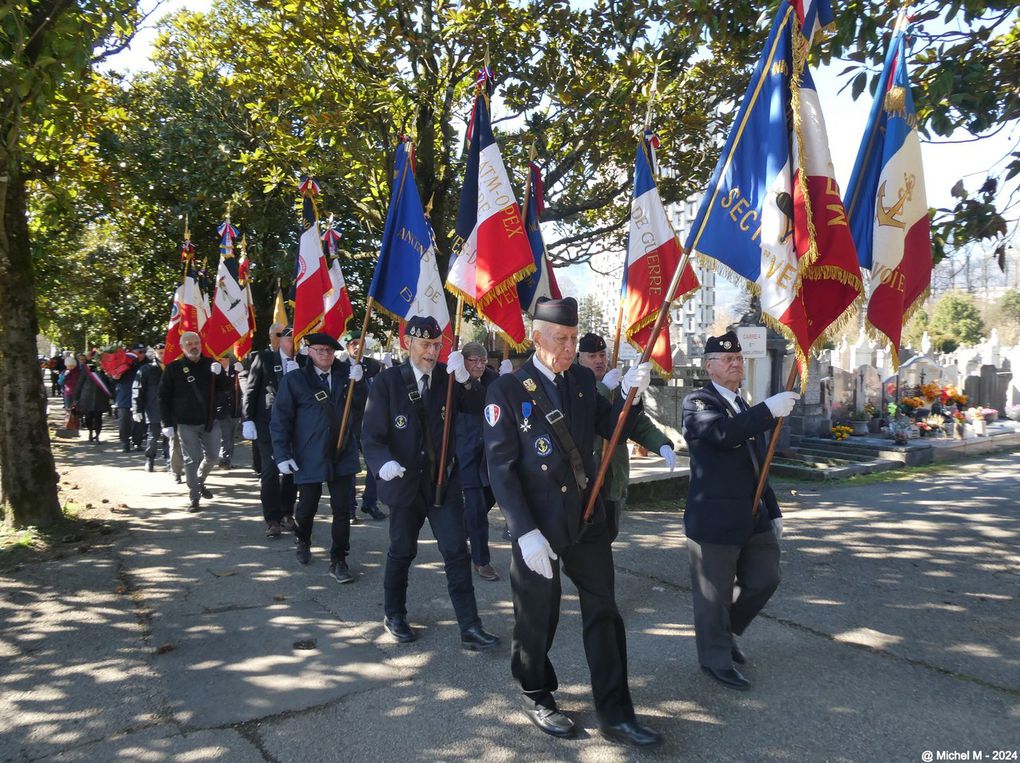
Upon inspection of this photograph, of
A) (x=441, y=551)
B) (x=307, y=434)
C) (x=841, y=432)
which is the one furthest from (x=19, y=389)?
(x=841, y=432)

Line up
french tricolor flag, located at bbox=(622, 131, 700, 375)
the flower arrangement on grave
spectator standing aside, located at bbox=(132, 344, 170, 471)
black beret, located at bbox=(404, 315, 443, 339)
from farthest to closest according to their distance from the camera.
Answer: the flower arrangement on grave < spectator standing aside, located at bbox=(132, 344, 170, 471) < french tricolor flag, located at bbox=(622, 131, 700, 375) < black beret, located at bbox=(404, 315, 443, 339)

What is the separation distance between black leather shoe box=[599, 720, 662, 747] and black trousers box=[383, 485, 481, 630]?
4.52 ft

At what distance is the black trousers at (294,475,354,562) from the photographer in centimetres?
594

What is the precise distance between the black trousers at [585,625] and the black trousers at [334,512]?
263 cm

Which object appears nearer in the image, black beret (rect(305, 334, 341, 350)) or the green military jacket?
the green military jacket

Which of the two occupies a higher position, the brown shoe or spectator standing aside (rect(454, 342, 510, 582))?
spectator standing aside (rect(454, 342, 510, 582))

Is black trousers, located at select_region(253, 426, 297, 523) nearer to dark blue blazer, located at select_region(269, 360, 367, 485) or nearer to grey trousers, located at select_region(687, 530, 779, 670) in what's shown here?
dark blue blazer, located at select_region(269, 360, 367, 485)

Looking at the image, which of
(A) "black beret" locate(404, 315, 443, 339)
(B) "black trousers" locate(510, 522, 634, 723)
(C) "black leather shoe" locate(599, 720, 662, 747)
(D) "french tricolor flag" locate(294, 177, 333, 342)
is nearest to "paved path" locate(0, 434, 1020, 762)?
(C) "black leather shoe" locate(599, 720, 662, 747)

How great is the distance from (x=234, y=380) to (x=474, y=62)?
6001 millimetres

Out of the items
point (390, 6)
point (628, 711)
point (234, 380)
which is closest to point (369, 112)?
point (390, 6)

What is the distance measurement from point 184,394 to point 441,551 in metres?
5.21

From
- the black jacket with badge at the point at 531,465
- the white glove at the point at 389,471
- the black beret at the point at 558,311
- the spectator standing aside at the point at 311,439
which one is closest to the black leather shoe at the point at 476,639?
the white glove at the point at 389,471

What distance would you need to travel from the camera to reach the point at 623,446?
4.90 meters

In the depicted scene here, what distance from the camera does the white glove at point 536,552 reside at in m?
3.33
